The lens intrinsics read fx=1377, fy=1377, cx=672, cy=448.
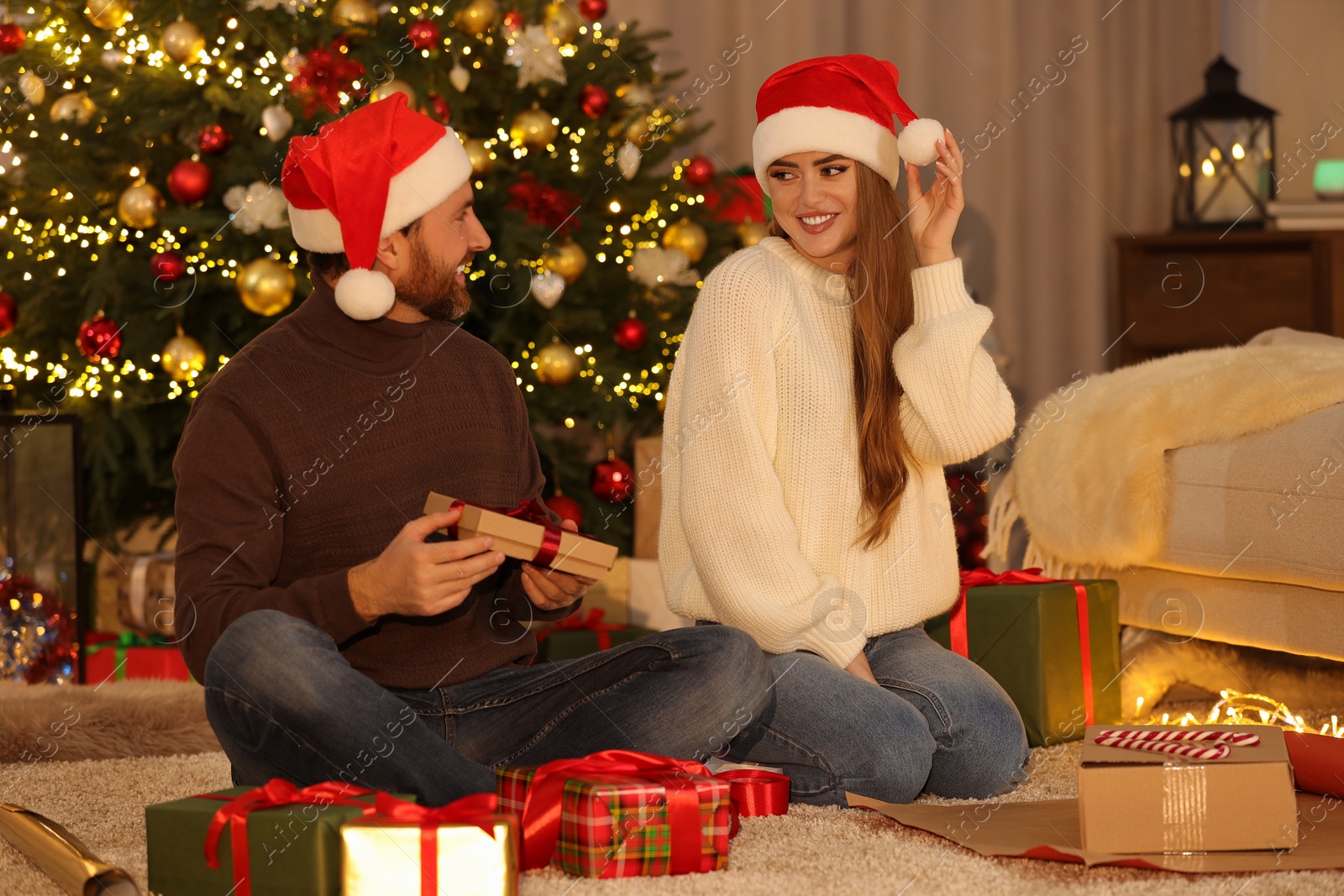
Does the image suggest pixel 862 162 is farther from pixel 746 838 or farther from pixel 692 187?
pixel 692 187

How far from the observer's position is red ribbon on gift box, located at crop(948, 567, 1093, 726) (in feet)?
6.17

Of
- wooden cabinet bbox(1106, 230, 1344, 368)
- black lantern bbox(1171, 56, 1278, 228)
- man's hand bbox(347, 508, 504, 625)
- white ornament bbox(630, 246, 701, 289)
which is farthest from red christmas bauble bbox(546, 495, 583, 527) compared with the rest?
black lantern bbox(1171, 56, 1278, 228)

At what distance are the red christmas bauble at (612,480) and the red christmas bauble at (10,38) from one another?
1342 mm

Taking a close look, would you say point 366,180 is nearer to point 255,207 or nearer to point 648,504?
point 255,207

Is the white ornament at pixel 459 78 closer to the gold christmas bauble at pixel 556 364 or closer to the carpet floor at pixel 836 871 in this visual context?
the gold christmas bauble at pixel 556 364

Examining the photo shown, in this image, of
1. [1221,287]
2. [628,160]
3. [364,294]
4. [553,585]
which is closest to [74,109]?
[628,160]

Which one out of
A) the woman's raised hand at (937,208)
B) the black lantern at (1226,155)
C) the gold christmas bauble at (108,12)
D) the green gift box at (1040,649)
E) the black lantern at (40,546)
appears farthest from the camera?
the black lantern at (1226,155)

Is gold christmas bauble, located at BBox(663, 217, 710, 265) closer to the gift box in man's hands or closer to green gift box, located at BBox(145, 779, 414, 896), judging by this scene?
the gift box in man's hands

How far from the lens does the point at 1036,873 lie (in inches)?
50.0

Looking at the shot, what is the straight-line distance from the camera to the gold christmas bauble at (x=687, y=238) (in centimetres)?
282

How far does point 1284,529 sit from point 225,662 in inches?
55.2

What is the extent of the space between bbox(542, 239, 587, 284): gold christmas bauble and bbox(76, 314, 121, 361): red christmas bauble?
0.78 metres

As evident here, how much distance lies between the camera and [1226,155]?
11.3 feet

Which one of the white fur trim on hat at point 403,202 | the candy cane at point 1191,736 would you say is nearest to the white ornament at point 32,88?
the white fur trim on hat at point 403,202
